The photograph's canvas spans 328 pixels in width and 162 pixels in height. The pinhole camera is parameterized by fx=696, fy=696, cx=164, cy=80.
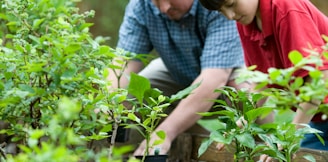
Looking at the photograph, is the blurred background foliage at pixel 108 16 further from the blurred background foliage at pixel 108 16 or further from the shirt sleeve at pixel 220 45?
the shirt sleeve at pixel 220 45

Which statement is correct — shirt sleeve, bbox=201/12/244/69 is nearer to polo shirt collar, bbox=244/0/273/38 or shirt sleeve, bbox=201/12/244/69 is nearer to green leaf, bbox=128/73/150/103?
polo shirt collar, bbox=244/0/273/38

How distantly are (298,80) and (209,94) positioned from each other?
6.55ft

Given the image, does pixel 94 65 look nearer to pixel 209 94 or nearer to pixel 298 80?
pixel 298 80

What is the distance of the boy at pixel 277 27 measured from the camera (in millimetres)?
2375

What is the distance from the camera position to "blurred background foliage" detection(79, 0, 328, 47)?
958 cm

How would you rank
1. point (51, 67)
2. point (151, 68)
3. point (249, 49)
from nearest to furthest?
point (51, 67) < point (249, 49) < point (151, 68)

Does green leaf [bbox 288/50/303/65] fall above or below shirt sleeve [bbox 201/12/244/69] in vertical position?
above

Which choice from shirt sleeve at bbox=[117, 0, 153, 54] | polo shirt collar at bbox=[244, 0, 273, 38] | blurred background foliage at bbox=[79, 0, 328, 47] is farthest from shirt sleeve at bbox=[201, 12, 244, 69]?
blurred background foliage at bbox=[79, 0, 328, 47]

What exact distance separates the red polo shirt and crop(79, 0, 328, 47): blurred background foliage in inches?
266

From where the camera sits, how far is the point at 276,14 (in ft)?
8.20

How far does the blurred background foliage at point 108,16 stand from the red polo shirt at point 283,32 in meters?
6.75

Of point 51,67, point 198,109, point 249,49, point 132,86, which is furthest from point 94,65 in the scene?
point 198,109

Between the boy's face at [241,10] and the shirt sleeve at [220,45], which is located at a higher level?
the boy's face at [241,10]

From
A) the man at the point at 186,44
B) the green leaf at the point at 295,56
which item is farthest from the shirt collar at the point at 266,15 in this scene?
the green leaf at the point at 295,56
